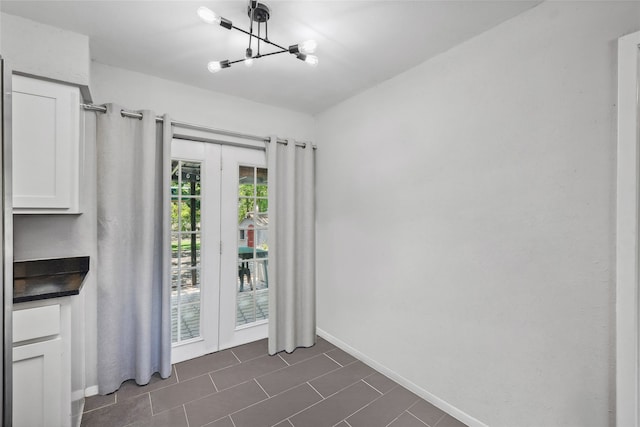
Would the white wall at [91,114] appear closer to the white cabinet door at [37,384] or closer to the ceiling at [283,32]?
the ceiling at [283,32]

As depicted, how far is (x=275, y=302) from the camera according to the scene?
2.79 metres

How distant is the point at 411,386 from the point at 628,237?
1677 millimetres

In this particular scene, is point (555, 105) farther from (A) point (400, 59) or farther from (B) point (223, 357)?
(B) point (223, 357)

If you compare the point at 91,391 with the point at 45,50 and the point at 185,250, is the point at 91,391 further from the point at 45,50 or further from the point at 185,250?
the point at 45,50

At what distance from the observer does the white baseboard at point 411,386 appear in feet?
6.02

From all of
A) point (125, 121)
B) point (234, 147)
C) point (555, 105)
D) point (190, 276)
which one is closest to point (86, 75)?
point (125, 121)

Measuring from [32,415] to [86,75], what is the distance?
6.31 feet

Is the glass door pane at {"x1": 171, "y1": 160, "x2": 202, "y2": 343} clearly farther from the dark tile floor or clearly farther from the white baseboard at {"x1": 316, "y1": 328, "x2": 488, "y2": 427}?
the white baseboard at {"x1": 316, "y1": 328, "x2": 488, "y2": 427}

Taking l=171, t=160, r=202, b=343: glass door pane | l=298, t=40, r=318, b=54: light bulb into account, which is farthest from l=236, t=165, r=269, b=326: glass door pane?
l=298, t=40, r=318, b=54: light bulb

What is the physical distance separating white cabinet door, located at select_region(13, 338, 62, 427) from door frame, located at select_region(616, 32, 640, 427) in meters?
2.61

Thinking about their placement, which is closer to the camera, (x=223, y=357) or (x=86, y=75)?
(x=86, y=75)

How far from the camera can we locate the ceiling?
1.58m

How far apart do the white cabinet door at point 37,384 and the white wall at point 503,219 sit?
211 cm

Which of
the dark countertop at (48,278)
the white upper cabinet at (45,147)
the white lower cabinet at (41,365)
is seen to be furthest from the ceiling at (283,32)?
the white lower cabinet at (41,365)
